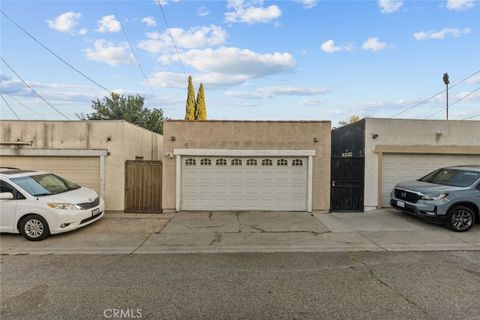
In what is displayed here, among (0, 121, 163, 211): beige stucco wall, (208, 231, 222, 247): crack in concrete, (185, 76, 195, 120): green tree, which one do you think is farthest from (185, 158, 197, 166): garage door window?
(185, 76, 195, 120): green tree

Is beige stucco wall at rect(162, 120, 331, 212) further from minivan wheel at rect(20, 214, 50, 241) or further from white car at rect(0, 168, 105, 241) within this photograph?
minivan wheel at rect(20, 214, 50, 241)

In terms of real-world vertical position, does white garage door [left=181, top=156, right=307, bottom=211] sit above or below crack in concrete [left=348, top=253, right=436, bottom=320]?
above

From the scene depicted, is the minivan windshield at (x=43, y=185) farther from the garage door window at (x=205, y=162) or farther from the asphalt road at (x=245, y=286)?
the garage door window at (x=205, y=162)

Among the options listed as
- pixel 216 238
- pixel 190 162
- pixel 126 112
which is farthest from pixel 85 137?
pixel 126 112

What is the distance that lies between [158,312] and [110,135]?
780 cm

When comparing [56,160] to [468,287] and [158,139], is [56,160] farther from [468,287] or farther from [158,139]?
[468,287]

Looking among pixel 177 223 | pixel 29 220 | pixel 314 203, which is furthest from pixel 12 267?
pixel 314 203

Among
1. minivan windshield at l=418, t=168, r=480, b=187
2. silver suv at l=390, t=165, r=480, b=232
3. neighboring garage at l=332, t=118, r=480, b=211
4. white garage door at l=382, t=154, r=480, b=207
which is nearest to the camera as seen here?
silver suv at l=390, t=165, r=480, b=232

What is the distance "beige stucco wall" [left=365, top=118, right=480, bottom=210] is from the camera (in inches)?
412

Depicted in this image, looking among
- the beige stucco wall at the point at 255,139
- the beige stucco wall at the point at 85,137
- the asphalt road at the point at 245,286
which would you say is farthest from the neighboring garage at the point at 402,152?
the beige stucco wall at the point at 85,137

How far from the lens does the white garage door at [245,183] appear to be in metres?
10.4

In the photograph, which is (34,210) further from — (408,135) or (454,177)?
(408,135)

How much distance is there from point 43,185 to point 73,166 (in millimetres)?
2749

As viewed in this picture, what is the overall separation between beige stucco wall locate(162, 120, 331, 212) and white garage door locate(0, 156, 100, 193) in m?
2.38
